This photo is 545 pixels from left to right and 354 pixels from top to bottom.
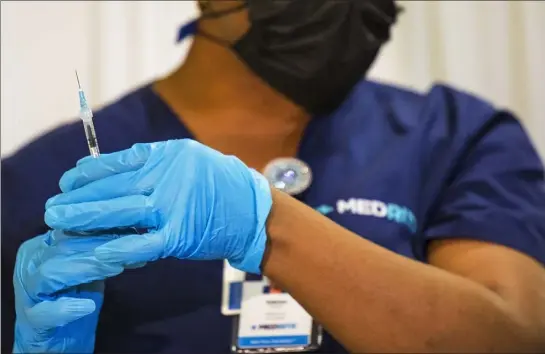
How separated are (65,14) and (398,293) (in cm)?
78

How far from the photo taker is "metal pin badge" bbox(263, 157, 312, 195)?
882 mm

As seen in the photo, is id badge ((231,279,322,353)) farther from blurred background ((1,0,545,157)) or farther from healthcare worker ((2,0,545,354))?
blurred background ((1,0,545,157))

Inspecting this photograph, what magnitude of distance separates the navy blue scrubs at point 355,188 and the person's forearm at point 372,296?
17 centimetres

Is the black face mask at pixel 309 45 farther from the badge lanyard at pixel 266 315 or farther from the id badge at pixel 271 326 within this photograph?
the id badge at pixel 271 326

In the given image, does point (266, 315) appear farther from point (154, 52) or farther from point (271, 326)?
point (154, 52)

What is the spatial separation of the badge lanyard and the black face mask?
13cm

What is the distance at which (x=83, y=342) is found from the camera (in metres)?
0.81

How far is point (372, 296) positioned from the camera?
0.68 metres

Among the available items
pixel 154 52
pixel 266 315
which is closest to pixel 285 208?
pixel 266 315

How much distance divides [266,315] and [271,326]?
0.02 meters

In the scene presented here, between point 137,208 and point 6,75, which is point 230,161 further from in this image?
point 6,75

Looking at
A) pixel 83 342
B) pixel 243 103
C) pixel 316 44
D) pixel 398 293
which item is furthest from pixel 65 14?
pixel 398 293

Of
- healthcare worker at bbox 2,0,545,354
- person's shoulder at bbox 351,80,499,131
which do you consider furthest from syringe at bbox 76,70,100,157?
person's shoulder at bbox 351,80,499,131

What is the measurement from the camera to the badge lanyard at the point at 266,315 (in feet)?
2.85
